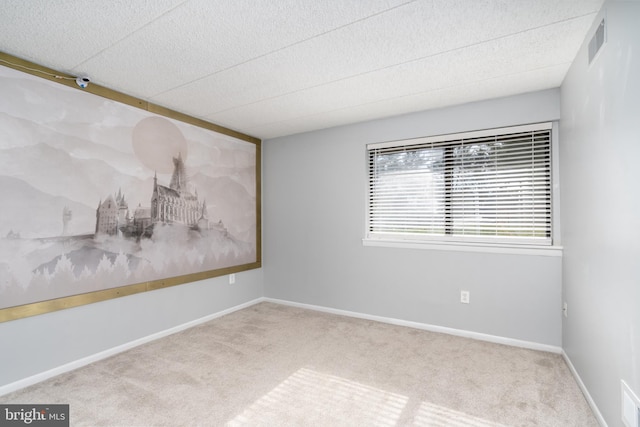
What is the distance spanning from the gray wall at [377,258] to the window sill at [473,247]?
0.16ft

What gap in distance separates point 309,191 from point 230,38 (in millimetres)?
2365

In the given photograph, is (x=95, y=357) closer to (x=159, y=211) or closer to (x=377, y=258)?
(x=159, y=211)

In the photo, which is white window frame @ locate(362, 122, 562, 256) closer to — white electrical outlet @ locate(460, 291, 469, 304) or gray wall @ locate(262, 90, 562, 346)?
gray wall @ locate(262, 90, 562, 346)

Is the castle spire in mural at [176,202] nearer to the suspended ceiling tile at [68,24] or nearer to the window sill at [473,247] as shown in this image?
the suspended ceiling tile at [68,24]

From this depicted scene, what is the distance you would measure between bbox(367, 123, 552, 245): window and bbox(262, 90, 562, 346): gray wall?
0.14 m

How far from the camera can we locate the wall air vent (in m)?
1.69

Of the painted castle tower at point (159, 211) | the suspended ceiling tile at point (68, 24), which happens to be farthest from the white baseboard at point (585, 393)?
the painted castle tower at point (159, 211)

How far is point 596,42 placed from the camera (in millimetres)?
1772

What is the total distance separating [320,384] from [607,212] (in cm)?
209

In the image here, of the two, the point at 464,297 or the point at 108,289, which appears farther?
the point at 464,297

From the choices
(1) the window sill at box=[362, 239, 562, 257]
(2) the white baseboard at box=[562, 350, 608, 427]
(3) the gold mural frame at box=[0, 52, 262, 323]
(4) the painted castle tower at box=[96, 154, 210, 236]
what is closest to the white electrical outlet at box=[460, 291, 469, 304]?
(1) the window sill at box=[362, 239, 562, 257]

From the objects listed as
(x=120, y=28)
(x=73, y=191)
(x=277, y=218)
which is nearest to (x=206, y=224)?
(x=277, y=218)

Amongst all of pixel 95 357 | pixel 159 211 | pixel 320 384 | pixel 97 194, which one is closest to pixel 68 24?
pixel 97 194

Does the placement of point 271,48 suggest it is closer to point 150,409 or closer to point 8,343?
point 150,409
